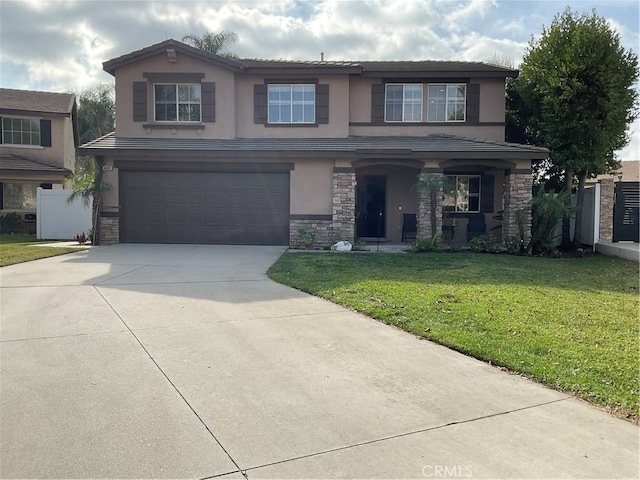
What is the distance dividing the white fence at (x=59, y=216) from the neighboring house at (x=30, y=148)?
478 centimetres

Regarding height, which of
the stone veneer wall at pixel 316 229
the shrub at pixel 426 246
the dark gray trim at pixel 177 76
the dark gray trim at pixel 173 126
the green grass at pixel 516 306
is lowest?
the green grass at pixel 516 306

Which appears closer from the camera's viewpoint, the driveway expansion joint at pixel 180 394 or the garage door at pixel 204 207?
the driveway expansion joint at pixel 180 394

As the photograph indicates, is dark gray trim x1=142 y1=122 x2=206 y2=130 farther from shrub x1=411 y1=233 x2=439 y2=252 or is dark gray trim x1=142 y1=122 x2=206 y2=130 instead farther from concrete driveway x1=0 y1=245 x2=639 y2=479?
concrete driveway x1=0 y1=245 x2=639 y2=479

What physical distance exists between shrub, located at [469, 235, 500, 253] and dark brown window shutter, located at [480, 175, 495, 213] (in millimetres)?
3205

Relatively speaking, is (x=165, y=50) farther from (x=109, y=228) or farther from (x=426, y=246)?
(x=426, y=246)

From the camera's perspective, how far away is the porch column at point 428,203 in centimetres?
1483

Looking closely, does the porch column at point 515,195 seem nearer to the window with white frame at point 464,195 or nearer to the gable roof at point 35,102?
the window with white frame at point 464,195

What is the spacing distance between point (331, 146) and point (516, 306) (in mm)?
9802

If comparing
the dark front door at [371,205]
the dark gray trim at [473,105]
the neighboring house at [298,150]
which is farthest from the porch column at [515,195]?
→ the dark front door at [371,205]

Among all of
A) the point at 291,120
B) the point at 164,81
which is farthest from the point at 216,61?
the point at 291,120

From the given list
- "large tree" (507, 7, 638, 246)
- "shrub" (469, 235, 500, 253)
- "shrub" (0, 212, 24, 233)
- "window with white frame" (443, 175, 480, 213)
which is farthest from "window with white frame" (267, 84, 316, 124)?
"shrub" (0, 212, 24, 233)

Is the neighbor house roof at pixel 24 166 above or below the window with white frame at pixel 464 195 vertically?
above

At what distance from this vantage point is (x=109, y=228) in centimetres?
1585

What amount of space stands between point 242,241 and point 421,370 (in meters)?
12.1
